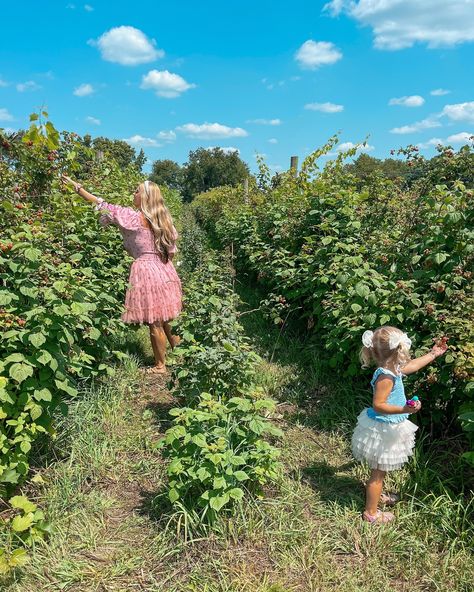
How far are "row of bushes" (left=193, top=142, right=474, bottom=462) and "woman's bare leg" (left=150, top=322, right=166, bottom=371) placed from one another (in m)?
1.31

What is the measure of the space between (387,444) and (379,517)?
37 cm

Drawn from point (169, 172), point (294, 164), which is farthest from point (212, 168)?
point (294, 164)

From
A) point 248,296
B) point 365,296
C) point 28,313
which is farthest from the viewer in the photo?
point 248,296

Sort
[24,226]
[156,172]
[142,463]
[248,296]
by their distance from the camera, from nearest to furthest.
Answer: [24,226]
[142,463]
[248,296]
[156,172]

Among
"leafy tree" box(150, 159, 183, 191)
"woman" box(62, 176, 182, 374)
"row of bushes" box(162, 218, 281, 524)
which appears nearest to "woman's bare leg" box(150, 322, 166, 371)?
"woman" box(62, 176, 182, 374)

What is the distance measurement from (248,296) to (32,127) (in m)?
4.55

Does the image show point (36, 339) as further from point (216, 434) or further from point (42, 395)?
point (216, 434)

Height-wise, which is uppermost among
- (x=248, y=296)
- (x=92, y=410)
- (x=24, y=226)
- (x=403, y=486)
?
(x=24, y=226)

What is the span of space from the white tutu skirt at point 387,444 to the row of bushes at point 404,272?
29cm

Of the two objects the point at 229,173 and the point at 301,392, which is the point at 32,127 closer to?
the point at 301,392

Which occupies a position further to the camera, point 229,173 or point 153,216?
point 229,173

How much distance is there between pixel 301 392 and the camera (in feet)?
12.5

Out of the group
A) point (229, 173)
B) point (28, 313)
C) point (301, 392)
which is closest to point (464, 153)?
point (301, 392)

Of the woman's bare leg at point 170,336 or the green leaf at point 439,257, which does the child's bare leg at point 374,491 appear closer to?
the green leaf at point 439,257
